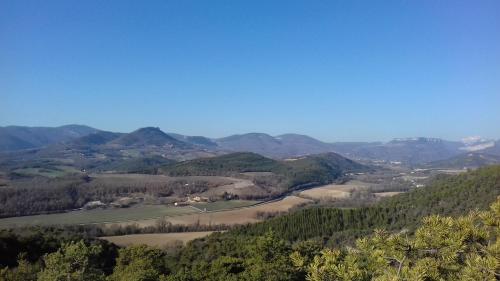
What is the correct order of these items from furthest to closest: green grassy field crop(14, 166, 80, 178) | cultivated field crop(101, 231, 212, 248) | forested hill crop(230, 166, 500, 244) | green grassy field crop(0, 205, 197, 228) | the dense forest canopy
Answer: green grassy field crop(14, 166, 80, 178), green grassy field crop(0, 205, 197, 228), forested hill crop(230, 166, 500, 244), cultivated field crop(101, 231, 212, 248), the dense forest canopy

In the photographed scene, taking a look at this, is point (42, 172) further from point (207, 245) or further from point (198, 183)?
point (207, 245)

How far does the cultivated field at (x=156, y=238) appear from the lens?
7306cm

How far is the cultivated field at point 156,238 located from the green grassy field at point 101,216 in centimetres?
1771

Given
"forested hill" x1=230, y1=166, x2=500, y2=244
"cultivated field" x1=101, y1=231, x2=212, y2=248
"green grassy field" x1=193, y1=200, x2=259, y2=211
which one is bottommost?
"green grassy field" x1=193, y1=200, x2=259, y2=211

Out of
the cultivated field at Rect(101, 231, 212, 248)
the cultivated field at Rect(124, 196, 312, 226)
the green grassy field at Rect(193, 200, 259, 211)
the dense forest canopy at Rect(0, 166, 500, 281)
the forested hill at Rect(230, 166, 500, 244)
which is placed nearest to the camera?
the dense forest canopy at Rect(0, 166, 500, 281)

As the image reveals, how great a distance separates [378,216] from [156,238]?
145 feet

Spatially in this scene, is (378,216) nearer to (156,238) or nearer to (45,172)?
(156,238)

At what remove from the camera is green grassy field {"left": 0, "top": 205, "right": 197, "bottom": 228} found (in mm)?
90938

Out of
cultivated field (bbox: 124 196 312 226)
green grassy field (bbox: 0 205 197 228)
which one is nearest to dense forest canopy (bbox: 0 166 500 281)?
cultivated field (bbox: 124 196 312 226)

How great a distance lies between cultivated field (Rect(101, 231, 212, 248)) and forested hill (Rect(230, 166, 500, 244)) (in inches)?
399

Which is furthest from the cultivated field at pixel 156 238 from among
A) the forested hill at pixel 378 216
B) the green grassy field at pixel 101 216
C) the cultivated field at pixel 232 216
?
the green grassy field at pixel 101 216

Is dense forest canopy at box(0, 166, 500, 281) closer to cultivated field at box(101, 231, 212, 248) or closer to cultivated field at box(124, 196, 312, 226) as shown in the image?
cultivated field at box(101, 231, 212, 248)

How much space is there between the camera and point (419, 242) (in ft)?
33.8

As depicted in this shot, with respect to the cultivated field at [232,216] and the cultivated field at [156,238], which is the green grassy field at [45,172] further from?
the cultivated field at [156,238]
